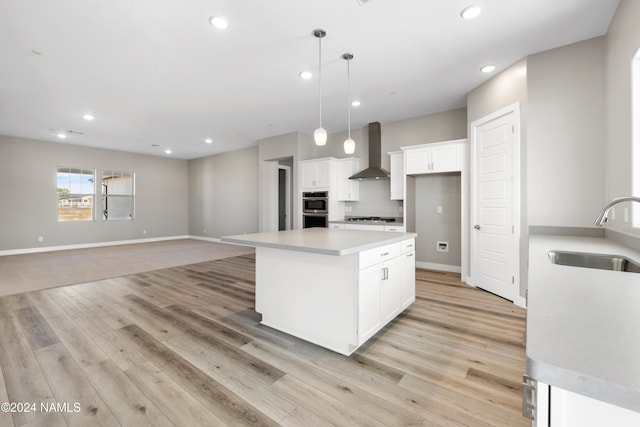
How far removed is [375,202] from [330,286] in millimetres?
3836

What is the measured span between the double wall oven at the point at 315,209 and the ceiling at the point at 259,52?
1632 mm

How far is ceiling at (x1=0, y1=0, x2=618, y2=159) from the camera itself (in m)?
2.47

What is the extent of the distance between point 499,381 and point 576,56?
11.0 ft

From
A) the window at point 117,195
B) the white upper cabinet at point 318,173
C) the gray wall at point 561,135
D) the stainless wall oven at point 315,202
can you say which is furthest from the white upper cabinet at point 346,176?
the window at point 117,195

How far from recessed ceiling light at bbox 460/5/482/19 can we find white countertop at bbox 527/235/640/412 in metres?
2.44

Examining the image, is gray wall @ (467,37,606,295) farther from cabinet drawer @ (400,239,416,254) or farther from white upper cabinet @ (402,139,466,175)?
cabinet drawer @ (400,239,416,254)

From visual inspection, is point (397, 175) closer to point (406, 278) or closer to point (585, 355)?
point (406, 278)

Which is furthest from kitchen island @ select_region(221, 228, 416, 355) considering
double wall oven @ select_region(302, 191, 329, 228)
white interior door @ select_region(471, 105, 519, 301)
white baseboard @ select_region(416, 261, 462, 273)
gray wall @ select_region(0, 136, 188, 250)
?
gray wall @ select_region(0, 136, 188, 250)

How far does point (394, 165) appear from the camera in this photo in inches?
209

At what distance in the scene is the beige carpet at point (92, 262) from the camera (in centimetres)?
447

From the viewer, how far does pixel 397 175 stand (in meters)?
5.25

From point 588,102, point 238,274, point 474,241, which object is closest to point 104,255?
point 238,274

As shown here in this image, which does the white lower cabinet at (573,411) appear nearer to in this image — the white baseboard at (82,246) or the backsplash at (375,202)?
the backsplash at (375,202)

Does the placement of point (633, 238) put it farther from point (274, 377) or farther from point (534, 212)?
point (274, 377)
